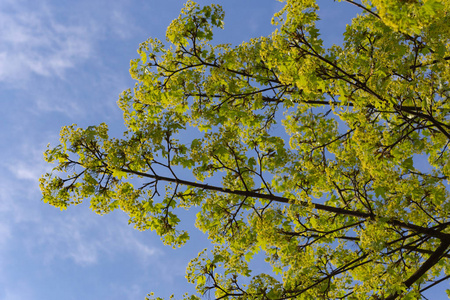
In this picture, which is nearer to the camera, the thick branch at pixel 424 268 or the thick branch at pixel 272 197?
the thick branch at pixel 424 268

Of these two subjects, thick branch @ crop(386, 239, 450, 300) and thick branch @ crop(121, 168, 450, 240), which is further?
thick branch @ crop(121, 168, 450, 240)

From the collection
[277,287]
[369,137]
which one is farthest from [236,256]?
[369,137]

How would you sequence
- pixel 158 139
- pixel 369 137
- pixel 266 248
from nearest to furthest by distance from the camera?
1. pixel 369 137
2. pixel 158 139
3. pixel 266 248

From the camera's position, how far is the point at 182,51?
9.72 meters

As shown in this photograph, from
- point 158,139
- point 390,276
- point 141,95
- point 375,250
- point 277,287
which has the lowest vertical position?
point 390,276

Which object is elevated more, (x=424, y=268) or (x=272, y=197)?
(x=272, y=197)

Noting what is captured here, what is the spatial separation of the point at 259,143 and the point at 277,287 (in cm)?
Answer: 343

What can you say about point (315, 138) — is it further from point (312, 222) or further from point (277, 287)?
point (277, 287)

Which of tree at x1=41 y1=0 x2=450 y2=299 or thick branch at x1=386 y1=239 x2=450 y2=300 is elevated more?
tree at x1=41 y1=0 x2=450 y2=299

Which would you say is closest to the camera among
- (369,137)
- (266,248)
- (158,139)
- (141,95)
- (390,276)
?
(390,276)

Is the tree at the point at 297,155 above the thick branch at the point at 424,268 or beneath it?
above

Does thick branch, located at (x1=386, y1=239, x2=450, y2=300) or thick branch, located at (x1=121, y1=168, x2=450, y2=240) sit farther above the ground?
thick branch, located at (x1=121, y1=168, x2=450, y2=240)

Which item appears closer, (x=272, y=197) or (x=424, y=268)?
(x=424, y=268)

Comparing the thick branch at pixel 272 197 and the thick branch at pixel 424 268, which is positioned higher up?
the thick branch at pixel 272 197
